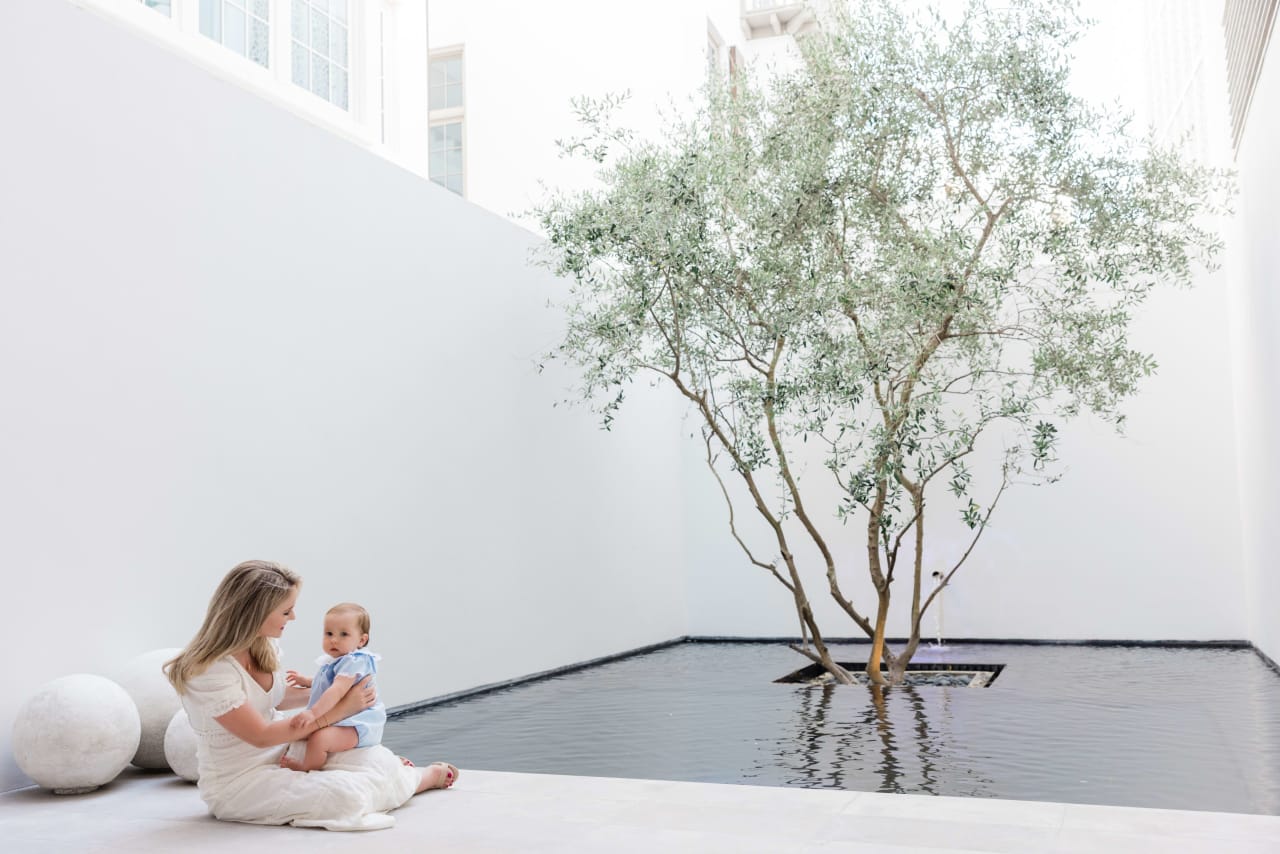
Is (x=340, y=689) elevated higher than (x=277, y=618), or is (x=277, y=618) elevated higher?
(x=277, y=618)

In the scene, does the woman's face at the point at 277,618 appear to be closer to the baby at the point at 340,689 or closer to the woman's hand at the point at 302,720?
the baby at the point at 340,689

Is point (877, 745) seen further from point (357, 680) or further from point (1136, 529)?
point (1136, 529)

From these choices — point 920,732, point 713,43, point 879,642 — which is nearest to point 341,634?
point 920,732

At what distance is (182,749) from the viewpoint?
4.57 meters

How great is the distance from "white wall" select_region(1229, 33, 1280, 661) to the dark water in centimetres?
77

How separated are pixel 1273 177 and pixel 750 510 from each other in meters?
5.58

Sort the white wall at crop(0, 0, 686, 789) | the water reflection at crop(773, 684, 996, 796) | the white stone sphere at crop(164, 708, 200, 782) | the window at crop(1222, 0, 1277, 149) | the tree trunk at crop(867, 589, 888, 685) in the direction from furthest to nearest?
1. the tree trunk at crop(867, 589, 888, 685)
2. the window at crop(1222, 0, 1277, 149)
3. the white wall at crop(0, 0, 686, 789)
4. the water reflection at crop(773, 684, 996, 796)
5. the white stone sphere at crop(164, 708, 200, 782)

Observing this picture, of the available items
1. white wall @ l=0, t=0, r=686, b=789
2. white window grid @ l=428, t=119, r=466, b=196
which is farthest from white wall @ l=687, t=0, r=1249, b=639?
white window grid @ l=428, t=119, r=466, b=196

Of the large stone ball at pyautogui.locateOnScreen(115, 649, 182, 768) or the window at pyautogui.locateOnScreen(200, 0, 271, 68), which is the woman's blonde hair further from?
the window at pyautogui.locateOnScreen(200, 0, 271, 68)

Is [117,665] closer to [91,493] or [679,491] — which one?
[91,493]

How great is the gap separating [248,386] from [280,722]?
269 centimetres

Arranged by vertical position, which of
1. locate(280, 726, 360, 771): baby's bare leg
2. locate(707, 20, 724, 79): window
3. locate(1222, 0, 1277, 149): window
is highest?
locate(707, 20, 724, 79): window

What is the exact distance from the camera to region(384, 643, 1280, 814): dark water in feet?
15.5

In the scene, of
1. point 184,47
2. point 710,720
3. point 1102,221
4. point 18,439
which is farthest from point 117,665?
point 1102,221
